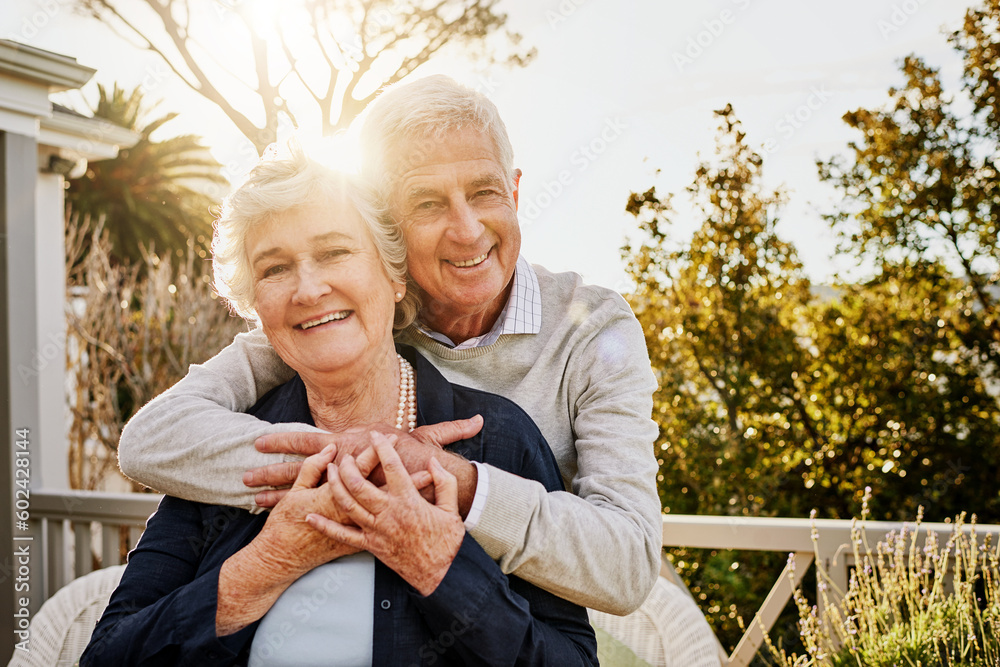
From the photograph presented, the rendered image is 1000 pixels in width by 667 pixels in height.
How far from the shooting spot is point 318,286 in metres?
1.53

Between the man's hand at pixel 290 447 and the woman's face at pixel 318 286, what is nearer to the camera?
the man's hand at pixel 290 447

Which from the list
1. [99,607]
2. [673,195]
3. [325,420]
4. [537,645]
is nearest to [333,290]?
[325,420]

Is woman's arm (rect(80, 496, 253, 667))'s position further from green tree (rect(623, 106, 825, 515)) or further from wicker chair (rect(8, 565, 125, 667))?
green tree (rect(623, 106, 825, 515))

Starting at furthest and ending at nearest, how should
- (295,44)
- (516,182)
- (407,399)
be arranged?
1. (295,44)
2. (516,182)
3. (407,399)

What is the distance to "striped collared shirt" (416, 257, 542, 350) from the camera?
187 centimetres

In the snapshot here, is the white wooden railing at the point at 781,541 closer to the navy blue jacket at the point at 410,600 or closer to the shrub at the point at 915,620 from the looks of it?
the shrub at the point at 915,620

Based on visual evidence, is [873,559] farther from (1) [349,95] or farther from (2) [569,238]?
(1) [349,95]

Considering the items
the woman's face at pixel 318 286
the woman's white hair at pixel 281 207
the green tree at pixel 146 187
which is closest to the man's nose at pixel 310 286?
the woman's face at pixel 318 286

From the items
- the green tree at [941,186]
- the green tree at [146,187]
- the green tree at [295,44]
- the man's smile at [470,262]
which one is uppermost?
the green tree at [146,187]

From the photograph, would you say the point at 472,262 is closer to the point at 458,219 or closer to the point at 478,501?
the point at 458,219

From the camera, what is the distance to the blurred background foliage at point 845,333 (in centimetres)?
413

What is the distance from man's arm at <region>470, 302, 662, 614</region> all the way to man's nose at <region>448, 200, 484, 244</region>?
0.42 m

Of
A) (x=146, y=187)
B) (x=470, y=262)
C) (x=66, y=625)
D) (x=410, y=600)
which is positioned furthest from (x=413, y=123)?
(x=146, y=187)

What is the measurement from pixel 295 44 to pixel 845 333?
4.01 meters
